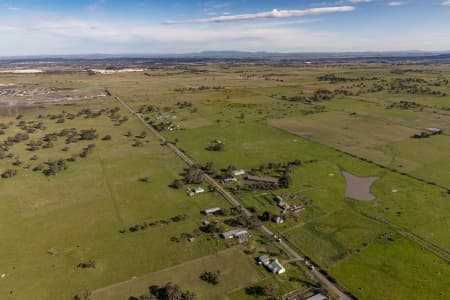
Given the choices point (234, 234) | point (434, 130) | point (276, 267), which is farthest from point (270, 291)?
point (434, 130)

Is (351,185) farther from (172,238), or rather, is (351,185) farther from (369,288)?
(172,238)

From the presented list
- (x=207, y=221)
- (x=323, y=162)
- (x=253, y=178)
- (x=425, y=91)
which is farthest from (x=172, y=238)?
(x=425, y=91)

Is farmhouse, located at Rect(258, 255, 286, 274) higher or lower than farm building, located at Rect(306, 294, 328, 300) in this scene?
higher

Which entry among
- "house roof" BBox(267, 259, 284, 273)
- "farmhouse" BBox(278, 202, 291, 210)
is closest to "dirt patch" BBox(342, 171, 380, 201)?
"farmhouse" BBox(278, 202, 291, 210)

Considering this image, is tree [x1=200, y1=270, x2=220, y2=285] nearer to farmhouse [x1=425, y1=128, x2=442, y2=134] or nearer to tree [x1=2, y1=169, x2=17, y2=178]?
tree [x1=2, y1=169, x2=17, y2=178]

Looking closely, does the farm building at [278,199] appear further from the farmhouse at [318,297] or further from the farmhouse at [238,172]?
the farmhouse at [318,297]

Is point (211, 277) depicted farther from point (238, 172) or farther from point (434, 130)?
point (434, 130)
